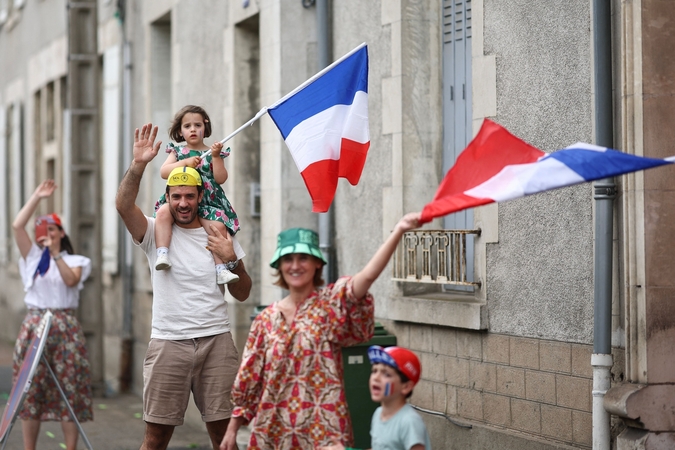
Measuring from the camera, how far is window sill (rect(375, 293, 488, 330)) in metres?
8.21

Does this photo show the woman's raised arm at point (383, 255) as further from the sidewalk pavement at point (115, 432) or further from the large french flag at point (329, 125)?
the sidewalk pavement at point (115, 432)

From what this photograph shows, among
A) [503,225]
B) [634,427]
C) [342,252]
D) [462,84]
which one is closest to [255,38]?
[342,252]

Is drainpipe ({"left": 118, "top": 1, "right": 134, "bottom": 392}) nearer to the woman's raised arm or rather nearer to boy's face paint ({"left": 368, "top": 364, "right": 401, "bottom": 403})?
boy's face paint ({"left": 368, "top": 364, "right": 401, "bottom": 403})

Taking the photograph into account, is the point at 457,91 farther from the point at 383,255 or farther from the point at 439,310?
the point at 383,255

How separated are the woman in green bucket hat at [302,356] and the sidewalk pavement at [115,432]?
17.4 ft

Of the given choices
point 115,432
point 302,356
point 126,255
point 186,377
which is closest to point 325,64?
point 115,432

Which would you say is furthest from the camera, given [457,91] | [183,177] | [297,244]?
[457,91]

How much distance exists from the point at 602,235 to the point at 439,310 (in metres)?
2.12

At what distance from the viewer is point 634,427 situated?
6648 mm

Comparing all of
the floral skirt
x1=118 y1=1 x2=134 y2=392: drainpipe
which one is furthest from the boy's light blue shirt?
x1=118 y1=1 x2=134 y2=392: drainpipe

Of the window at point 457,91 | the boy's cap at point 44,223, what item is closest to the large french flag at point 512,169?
the window at point 457,91

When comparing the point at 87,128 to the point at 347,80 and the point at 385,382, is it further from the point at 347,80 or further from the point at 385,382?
the point at 385,382

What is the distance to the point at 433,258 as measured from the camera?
9008mm

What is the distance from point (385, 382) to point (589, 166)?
1224 mm
